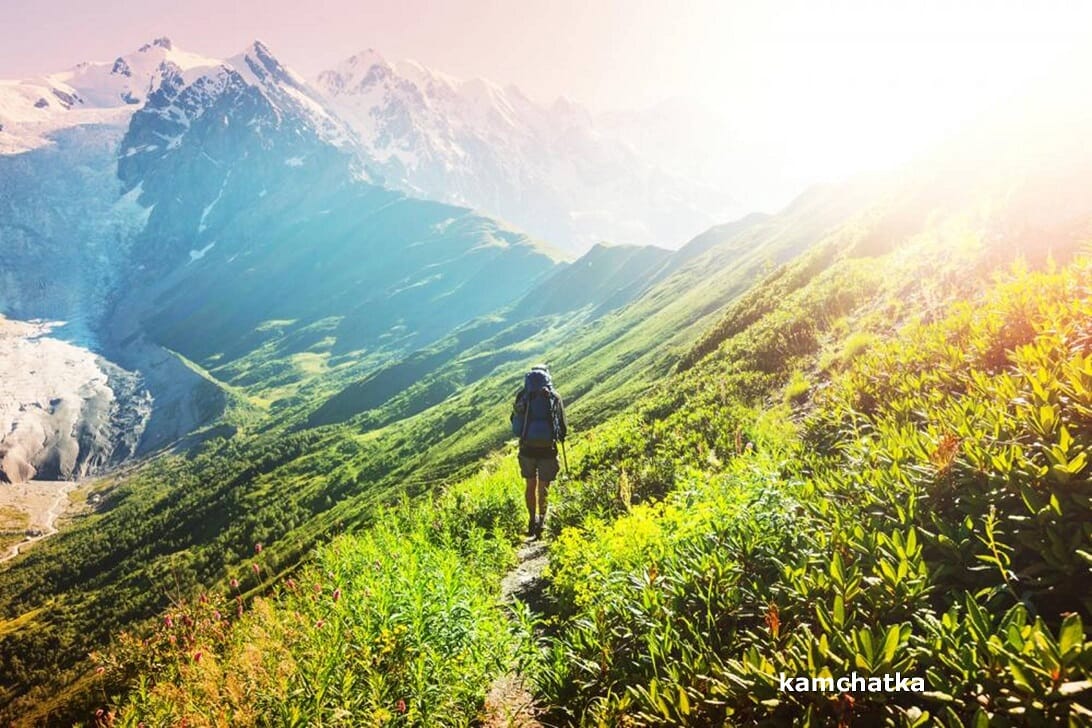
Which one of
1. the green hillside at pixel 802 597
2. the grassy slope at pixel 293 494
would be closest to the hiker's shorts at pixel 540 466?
the green hillside at pixel 802 597

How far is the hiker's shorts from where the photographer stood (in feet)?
41.0

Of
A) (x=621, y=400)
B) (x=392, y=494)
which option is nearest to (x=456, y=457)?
(x=392, y=494)

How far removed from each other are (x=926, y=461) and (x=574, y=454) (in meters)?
14.5

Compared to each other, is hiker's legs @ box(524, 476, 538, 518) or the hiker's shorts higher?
the hiker's shorts

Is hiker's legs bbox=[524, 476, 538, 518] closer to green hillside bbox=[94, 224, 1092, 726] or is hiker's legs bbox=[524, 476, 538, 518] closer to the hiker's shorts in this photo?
the hiker's shorts

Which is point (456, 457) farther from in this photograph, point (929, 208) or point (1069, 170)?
point (1069, 170)

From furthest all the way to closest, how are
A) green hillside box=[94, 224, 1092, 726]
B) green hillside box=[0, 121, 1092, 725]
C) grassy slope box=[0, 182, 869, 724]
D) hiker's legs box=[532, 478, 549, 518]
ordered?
grassy slope box=[0, 182, 869, 724], hiker's legs box=[532, 478, 549, 518], green hillside box=[0, 121, 1092, 725], green hillside box=[94, 224, 1092, 726]

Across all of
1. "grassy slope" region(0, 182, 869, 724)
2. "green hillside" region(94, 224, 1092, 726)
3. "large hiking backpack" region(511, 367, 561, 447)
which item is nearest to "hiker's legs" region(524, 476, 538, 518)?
"large hiking backpack" region(511, 367, 561, 447)

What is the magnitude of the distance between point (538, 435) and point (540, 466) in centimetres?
77

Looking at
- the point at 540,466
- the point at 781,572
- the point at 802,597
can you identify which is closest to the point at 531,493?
the point at 540,466

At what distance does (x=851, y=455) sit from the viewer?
5848mm

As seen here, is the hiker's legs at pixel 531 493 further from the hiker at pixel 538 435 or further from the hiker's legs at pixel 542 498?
the hiker's legs at pixel 542 498

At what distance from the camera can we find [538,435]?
Result: 40.8 ft

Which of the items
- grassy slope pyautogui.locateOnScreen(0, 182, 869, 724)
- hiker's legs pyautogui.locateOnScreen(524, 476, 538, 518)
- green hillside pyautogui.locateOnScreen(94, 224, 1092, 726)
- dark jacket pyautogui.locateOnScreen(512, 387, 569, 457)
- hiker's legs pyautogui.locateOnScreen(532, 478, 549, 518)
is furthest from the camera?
grassy slope pyautogui.locateOnScreen(0, 182, 869, 724)
